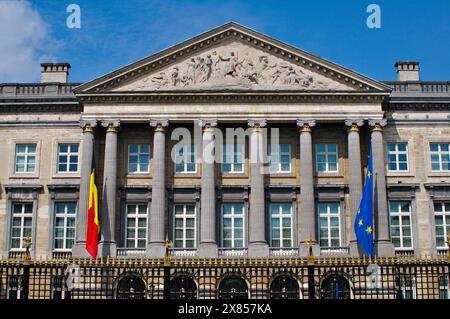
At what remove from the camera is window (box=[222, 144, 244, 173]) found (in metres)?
46.3

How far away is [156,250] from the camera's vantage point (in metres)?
43.3

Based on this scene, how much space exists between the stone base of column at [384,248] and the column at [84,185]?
17.5 m

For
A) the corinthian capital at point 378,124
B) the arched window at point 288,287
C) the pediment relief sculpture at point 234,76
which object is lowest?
the arched window at point 288,287

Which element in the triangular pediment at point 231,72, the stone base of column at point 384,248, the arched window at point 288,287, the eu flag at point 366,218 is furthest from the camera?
the triangular pediment at point 231,72

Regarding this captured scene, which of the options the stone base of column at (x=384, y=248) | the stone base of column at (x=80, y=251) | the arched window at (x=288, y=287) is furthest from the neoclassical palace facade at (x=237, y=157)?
the arched window at (x=288, y=287)

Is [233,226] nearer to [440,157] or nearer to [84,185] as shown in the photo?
[84,185]

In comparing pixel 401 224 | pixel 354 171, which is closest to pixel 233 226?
pixel 354 171

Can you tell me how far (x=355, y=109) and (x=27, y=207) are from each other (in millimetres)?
22163

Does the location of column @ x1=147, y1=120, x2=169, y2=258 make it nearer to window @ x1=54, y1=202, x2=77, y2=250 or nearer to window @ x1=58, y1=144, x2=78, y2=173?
window @ x1=54, y1=202, x2=77, y2=250

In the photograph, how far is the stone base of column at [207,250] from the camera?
4312 cm

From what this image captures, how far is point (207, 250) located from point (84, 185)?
8.69 metres

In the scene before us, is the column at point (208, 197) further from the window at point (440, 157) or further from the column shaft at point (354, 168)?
the window at point (440, 157)
